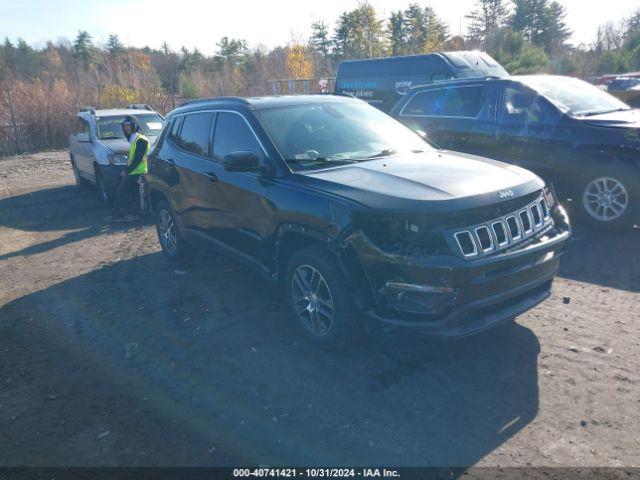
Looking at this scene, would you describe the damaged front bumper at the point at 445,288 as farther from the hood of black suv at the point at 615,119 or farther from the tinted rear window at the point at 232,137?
the hood of black suv at the point at 615,119

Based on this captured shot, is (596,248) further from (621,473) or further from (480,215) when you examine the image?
(621,473)

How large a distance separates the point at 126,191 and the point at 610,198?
25.9 ft

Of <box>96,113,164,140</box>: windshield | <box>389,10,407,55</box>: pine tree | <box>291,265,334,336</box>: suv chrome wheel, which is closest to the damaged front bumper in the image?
<box>291,265,334,336</box>: suv chrome wheel

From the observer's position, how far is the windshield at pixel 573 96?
23.9 feet

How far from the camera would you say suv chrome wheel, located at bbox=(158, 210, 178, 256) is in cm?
670

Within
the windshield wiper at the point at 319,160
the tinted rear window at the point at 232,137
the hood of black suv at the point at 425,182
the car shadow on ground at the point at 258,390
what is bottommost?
the car shadow on ground at the point at 258,390

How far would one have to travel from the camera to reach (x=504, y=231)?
3.69 metres

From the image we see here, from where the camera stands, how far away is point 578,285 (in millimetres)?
5414

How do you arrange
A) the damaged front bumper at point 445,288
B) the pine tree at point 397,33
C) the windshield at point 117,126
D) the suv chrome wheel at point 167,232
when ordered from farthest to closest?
the pine tree at point 397,33 < the windshield at point 117,126 < the suv chrome wheel at point 167,232 < the damaged front bumper at point 445,288

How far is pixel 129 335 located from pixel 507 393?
3293 millimetres

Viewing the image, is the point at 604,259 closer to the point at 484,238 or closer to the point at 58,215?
the point at 484,238

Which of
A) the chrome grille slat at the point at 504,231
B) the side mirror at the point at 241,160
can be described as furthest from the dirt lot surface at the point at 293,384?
the side mirror at the point at 241,160

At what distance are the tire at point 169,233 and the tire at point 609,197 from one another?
5.11 metres

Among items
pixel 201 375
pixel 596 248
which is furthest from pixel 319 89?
pixel 201 375
